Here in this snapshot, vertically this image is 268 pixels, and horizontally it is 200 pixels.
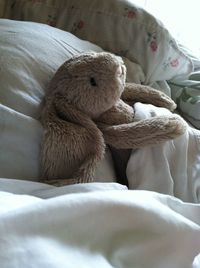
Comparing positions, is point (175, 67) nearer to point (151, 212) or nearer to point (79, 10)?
point (79, 10)

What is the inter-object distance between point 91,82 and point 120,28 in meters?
0.34

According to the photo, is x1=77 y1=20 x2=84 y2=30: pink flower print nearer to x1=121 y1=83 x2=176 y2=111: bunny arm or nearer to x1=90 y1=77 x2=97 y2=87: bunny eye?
x1=121 y1=83 x2=176 y2=111: bunny arm

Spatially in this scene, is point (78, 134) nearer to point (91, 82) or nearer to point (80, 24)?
point (91, 82)

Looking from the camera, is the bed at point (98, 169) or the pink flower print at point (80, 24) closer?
the bed at point (98, 169)

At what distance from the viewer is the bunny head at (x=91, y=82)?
69 centimetres

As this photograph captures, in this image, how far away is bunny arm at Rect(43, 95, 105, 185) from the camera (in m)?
0.68

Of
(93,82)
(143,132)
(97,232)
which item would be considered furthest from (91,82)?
(97,232)

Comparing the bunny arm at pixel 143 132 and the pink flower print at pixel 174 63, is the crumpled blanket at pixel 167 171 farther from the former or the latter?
the pink flower print at pixel 174 63

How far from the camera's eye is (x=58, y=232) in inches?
19.3

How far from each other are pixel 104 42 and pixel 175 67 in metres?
0.18

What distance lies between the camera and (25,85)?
2.44 ft

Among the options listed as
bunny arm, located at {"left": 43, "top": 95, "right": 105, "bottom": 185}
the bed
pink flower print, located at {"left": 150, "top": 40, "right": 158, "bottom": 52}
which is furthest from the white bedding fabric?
pink flower print, located at {"left": 150, "top": 40, "right": 158, "bottom": 52}

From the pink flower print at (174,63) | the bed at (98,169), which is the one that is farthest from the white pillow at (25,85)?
the pink flower print at (174,63)

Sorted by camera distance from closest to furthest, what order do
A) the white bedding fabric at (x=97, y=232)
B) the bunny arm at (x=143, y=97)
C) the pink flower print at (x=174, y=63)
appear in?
the white bedding fabric at (x=97, y=232) < the bunny arm at (x=143, y=97) < the pink flower print at (x=174, y=63)
